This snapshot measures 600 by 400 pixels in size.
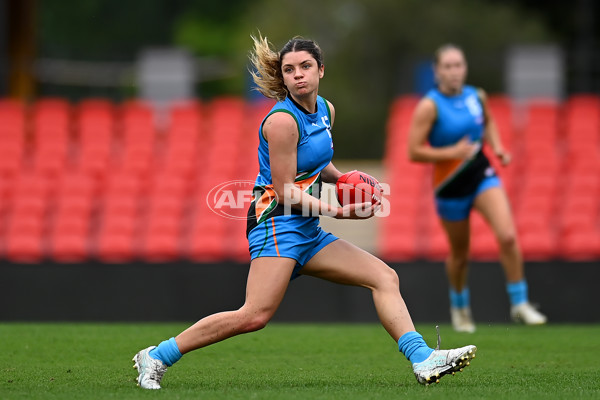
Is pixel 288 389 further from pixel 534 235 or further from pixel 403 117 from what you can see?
pixel 403 117

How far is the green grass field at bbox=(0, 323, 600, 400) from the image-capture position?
545 centimetres

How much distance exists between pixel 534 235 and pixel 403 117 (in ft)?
10.5

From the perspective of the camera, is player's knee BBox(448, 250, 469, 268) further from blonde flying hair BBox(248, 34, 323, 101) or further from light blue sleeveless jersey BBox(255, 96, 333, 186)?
blonde flying hair BBox(248, 34, 323, 101)

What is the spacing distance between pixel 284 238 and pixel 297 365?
148 centimetres

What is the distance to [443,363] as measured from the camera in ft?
17.8

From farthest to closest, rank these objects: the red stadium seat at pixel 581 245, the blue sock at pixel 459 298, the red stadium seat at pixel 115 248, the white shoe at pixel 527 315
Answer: the red stadium seat at pixel 115 248 < the red stadium seat at pixel 581 245 < the blue sock at pixel 459 298 < the white shoe at pixel 527 315

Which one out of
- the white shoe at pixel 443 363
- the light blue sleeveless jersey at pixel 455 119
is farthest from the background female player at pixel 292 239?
the light blue sleeveless jersey at pixel 455 119

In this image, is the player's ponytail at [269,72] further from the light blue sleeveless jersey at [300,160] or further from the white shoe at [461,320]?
the white shoe at [461,320]

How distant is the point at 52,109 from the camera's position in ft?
48.2

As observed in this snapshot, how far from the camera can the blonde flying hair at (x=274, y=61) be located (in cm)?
559

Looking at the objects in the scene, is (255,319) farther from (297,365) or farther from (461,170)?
(461,170)

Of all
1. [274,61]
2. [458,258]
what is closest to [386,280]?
[274,61]

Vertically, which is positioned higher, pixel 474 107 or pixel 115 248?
pixel 474 107

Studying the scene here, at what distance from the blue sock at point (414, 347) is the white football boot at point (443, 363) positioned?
0.09ft
